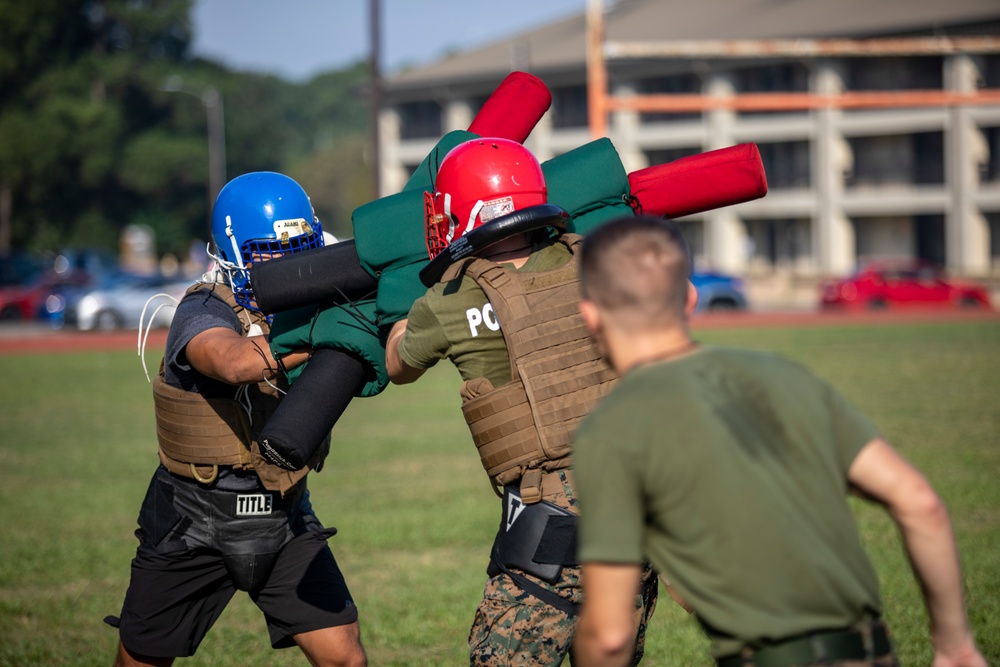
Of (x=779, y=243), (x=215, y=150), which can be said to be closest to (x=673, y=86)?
(x=779, y=243)

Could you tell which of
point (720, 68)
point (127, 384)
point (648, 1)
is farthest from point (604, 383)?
point (648, 1)

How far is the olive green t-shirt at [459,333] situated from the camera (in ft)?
11.2

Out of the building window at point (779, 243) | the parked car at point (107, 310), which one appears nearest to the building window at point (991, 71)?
the building window at point (779, 243)

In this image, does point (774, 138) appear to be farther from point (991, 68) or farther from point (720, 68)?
point (991, 68)

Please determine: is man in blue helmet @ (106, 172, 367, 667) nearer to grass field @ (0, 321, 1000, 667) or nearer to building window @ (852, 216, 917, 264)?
grass field @ (0, 321, 1000, 667)

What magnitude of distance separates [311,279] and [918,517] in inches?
81.7

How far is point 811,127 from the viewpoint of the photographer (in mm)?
50344

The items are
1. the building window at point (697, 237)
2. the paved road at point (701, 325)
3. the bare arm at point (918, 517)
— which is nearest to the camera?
the bare arm at point (918, 517)

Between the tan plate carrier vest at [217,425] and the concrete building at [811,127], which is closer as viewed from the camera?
the tan plate carrier vest at [217,425]

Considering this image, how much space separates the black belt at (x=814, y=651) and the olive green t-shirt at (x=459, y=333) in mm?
1246

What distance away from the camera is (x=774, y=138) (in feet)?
170

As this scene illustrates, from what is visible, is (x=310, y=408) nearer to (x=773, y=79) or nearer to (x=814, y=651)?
(x=814, y=651)

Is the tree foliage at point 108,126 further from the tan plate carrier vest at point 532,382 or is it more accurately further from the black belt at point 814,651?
the black belt at point 814,651

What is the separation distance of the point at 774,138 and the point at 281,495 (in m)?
50.3
